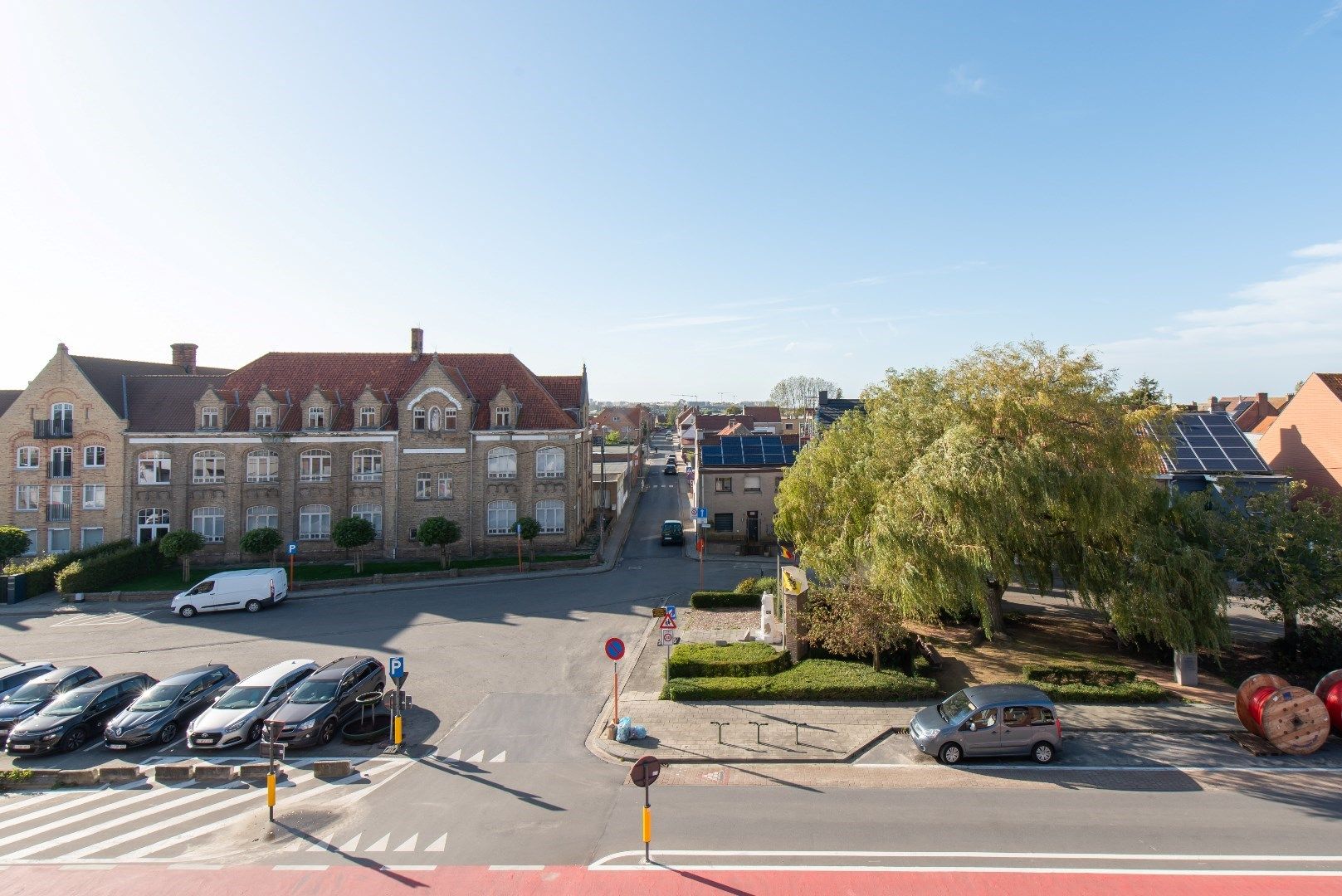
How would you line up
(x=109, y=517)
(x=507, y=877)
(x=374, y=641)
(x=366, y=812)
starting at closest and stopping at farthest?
(x=507, y=877), (x=366, y=812), (x=374, y=641), (x=109, y=517)

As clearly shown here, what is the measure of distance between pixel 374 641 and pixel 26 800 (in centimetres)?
1245

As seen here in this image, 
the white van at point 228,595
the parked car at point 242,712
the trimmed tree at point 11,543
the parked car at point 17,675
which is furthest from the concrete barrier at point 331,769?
the trimmed tree at point 11,543

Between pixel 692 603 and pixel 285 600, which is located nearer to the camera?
pixel 692 603

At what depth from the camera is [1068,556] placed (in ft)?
77.2

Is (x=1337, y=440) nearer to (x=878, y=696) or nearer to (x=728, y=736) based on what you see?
(x=878, y=696)

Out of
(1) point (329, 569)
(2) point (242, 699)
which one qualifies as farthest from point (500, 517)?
(2) point (242, 699)

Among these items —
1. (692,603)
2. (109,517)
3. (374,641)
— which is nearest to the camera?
(374,641)

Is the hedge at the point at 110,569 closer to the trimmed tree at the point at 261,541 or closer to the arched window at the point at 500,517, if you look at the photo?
the trimmed tree at the point at 261,541

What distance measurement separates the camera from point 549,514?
45.1 m

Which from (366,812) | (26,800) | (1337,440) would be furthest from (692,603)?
(1337,440)

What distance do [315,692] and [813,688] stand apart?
46.5ft

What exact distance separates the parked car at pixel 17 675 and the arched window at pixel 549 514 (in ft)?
81.1

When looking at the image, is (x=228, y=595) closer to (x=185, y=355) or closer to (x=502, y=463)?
(x=502, y=463)

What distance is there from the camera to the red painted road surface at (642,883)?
12109mm
